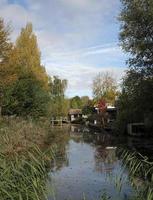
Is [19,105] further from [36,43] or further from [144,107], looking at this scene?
[36,43]

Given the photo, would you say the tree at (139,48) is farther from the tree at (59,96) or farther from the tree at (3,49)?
the tree at (59,96)

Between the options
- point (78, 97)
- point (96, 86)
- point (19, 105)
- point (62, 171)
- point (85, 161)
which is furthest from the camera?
point (78, 97)

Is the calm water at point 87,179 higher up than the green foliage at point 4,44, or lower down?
lower down

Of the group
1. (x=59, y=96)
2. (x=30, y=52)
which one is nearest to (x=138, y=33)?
(x=30, y=52)

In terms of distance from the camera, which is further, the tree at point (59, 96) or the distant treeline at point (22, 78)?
the tree at point (59, 96)

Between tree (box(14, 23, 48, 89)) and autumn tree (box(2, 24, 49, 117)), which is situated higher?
tree (box(14, 23, 48, 89))

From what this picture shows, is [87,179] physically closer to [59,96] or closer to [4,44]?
[4,44]

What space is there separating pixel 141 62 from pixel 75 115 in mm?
102119

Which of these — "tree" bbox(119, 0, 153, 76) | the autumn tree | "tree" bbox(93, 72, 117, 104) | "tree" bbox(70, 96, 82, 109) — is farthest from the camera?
"tree" bbox(70, 96, 82, 109)

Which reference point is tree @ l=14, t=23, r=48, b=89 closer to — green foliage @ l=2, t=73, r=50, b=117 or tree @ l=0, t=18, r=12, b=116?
green foliage @ l=2, t=73, r=50, b=117

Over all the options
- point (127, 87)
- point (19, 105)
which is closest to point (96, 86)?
point (19, 105)

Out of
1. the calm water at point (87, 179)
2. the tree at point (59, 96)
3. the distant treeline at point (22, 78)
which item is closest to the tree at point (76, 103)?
the tree at point (59, 96)

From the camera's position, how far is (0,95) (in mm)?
43594

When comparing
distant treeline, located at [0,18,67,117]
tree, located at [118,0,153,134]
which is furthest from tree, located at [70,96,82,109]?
tree, located at [118,0,153,134]
